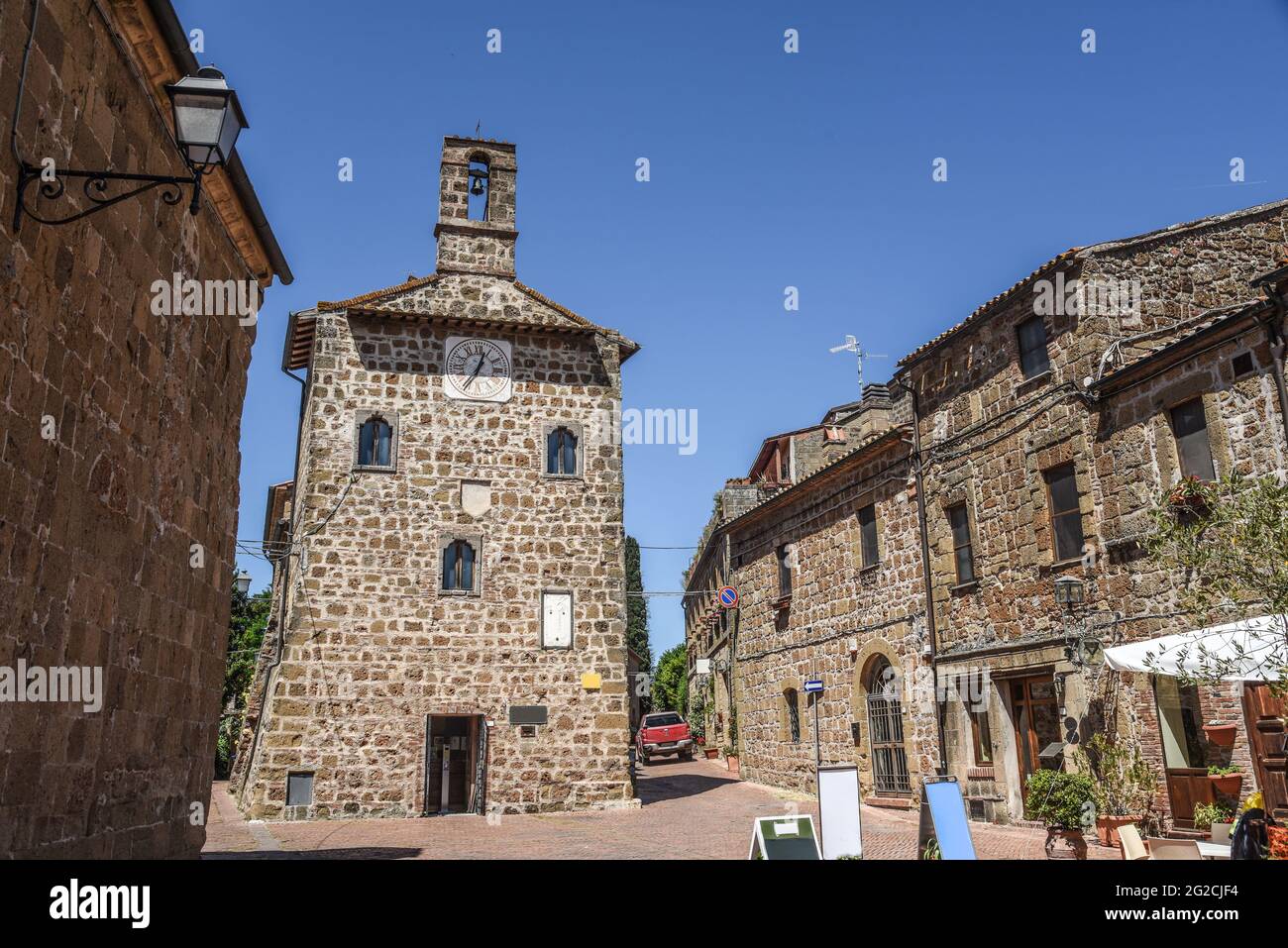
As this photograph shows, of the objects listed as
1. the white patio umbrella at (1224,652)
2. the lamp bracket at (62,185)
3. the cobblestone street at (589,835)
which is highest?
the lamp bracket at (62,185)

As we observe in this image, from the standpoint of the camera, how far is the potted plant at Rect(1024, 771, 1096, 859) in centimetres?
1053

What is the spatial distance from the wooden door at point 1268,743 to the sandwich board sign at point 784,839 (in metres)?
6.35

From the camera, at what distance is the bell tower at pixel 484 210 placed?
19.7m

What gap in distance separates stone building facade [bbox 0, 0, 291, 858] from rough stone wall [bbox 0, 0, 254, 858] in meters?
0.02

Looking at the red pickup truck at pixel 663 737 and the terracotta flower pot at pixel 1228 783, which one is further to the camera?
the red pickup truck at pixel 663 737

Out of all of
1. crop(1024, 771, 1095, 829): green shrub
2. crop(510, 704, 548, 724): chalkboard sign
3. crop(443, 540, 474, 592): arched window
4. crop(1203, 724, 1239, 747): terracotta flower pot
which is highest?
crop(443, 540, 474, 592): arched window

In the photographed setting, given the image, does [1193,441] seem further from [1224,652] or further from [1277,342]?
[1224,652]

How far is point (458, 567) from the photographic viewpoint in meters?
18.0

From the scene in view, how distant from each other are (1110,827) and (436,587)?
36.8 ft

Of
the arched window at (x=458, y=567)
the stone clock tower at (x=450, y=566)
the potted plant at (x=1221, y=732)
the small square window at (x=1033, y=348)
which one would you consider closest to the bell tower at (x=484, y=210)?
the stone clock tower at (x=450, y=566)

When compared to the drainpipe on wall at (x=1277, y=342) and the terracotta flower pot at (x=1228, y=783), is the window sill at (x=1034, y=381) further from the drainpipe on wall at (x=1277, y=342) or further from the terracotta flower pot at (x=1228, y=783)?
the terracotta flower pot at (x=1228, y=783)

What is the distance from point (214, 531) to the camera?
30.7 ft

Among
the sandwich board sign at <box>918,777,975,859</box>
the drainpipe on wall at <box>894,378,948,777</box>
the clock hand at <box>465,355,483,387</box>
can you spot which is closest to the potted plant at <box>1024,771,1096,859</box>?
the sandwich board sign at <box>918,777,975,859</box>

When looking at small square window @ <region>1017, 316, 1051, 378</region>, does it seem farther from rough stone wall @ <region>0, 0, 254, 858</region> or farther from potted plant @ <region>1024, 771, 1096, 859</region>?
rough stone wall @ <region>0, 0, 254, 858</region>
